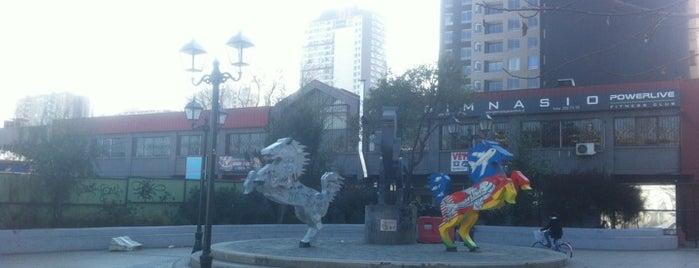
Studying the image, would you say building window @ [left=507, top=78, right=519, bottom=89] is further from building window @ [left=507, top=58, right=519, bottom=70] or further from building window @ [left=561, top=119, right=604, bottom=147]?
building window @ [left=561, top=119, right=604, bottom=147]

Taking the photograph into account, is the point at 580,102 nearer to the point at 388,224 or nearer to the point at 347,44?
the point at 388,224

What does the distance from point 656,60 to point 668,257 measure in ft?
77.6

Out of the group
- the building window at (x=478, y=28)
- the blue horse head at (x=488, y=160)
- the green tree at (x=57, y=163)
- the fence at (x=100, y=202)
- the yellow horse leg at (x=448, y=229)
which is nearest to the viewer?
the blue horse head at (x=488, y=160)

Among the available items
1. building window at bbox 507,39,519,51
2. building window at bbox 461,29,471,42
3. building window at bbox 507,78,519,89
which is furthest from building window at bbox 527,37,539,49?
building window at bbox 461,29,471,42

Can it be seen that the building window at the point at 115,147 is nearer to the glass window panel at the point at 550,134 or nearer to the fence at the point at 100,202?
the fence at the point at 100,202

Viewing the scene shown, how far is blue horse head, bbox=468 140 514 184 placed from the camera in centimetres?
1853

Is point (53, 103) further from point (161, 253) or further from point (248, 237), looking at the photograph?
point (161, 253)

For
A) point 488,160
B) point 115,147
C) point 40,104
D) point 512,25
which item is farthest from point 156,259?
point 40,104

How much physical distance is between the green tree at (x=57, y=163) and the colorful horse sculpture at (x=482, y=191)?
13.7 meters

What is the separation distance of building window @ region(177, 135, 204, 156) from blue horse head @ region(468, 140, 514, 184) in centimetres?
3481

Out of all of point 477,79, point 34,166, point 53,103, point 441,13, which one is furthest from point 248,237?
point 441,13

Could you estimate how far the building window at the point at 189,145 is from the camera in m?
51.3

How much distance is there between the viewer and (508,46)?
238 feet

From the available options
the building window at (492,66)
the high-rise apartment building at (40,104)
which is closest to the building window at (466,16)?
the building window at (492,66)
